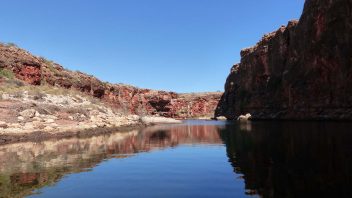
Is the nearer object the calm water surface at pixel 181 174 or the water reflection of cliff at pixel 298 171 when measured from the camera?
the water reflection of cliff at pixel 298 171

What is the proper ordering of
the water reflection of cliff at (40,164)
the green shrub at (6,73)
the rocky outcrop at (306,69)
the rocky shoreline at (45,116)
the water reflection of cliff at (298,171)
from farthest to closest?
the rocky outcrop at (306,69) < the green shrub at (6,73) < the rocky shoreline at (45,116) < the water reflection of cliff at (40,164) < the water reflection of cliff at (298,171)

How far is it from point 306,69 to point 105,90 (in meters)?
52.2

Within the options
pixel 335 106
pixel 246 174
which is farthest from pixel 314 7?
pixel 246 174

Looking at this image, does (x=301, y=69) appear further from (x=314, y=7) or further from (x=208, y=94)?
(x=208, y=94)

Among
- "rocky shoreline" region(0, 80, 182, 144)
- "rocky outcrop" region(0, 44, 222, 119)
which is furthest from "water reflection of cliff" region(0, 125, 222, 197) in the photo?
"rocky outcrop" region(0, 44, 222, 119)

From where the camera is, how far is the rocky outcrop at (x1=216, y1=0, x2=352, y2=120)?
70.9 m

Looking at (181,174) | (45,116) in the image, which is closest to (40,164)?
(181,174)

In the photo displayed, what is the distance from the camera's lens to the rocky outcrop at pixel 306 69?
7094cm

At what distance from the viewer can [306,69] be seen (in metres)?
86.6

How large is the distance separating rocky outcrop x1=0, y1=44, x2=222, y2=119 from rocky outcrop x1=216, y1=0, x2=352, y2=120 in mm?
42213

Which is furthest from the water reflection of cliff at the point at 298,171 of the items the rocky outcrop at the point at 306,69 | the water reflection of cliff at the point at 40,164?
the rocky outcrop at the point at 306,69

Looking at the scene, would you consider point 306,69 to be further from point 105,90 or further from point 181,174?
point 181,174

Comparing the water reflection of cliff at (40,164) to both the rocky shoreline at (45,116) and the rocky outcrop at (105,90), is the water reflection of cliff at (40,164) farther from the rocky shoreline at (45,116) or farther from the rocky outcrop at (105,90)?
the rocky outcrop at (105,90)

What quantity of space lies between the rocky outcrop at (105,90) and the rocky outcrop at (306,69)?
4221 centimetres
